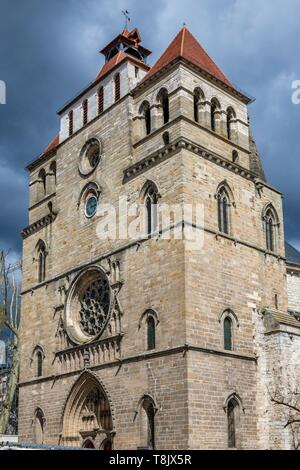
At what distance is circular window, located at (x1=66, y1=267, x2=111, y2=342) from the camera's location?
23703mm

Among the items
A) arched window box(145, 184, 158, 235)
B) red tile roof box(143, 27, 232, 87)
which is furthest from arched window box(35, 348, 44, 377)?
red tile roof box(143, 27, 232, 87)

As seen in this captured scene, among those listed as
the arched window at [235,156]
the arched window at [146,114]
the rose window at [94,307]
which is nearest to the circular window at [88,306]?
the rose window at [94,307]

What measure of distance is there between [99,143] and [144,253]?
20.8 feet

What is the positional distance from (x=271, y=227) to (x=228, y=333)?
18.2ft

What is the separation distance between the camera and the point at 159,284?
2078cm

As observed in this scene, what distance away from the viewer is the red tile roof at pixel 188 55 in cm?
2370

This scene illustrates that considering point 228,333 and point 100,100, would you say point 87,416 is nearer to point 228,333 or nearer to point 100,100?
point 228,333

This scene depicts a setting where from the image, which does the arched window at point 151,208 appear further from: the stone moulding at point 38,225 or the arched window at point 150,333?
the stone moulding at point 38,225

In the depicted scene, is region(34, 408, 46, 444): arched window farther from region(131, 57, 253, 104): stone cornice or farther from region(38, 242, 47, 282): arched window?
region(131, 57, 253, 104): stone cornice

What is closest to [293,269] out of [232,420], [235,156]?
[235,156]

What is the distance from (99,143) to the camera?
25.9 metres

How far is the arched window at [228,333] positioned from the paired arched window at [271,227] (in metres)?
4.20
